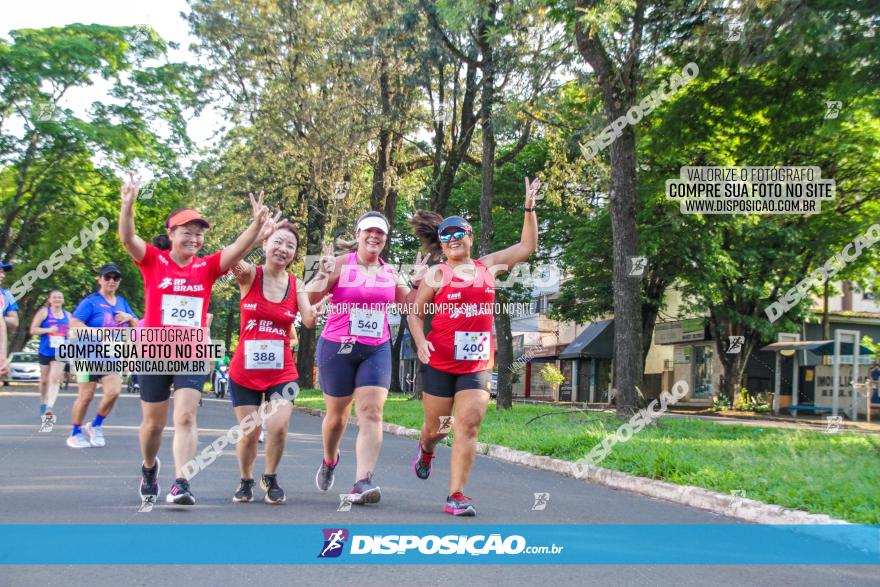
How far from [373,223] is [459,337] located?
44.4 inches

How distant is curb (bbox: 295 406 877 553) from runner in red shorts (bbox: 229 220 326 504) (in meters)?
3.62

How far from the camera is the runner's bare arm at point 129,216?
19.7ft

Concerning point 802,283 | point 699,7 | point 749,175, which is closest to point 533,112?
point 749,175

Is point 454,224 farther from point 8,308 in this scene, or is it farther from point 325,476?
point 8,308

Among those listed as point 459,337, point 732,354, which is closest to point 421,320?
point 459,337

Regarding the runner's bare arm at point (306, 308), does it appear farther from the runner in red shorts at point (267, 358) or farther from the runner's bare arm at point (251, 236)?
the runner's bare arm at point (251, 236)

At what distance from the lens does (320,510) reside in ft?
21.6

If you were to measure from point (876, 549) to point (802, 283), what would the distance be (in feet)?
80.8

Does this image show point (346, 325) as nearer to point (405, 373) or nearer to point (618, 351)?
point (618, 351)

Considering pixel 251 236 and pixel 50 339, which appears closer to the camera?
pixel 251 236

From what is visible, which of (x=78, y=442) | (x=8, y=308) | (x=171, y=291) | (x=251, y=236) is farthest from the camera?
(x=78, y=442)

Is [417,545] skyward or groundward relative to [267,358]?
groundward

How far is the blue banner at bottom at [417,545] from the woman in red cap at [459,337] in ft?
2.48

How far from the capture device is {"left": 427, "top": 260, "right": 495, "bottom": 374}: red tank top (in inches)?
263
